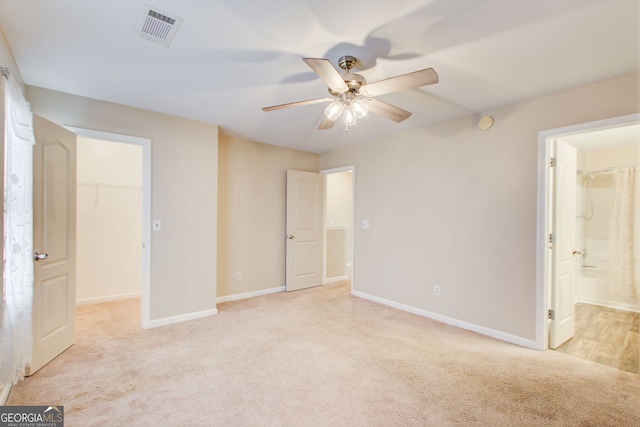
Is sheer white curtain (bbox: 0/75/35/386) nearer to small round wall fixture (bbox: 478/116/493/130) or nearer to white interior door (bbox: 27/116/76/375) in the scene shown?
white interior door (bbox: 27/116/76/375)

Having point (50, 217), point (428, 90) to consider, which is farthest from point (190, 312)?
point (428, 90)

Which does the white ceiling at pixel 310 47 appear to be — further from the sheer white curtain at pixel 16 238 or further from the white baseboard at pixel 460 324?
the white baseboard at pixel 460 324

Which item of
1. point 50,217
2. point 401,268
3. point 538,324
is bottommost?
point 538,324

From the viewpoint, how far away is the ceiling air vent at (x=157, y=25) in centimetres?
165

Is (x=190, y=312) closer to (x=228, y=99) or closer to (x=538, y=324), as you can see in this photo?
(x=228, y=99)

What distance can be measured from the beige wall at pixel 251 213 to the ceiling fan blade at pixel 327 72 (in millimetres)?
2581

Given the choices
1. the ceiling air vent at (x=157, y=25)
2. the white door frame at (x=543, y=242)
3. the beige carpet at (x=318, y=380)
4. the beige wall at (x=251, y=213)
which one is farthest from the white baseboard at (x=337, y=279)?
the ceiling air vent at (x=157, y=25)

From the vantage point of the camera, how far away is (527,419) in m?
1.77

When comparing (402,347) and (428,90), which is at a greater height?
(428,90)

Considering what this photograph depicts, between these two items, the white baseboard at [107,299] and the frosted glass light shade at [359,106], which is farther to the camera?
the white baseboard at [107,299]

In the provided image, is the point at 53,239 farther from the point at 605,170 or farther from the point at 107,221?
the point at 605,170

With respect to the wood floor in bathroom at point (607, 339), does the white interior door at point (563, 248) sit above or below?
above

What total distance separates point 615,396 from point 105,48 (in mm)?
4338

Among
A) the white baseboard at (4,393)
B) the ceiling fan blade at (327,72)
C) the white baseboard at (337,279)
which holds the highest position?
the ceiling fan blade at (327,72)
